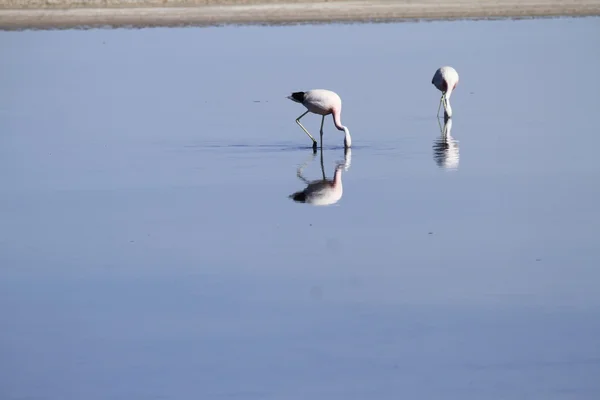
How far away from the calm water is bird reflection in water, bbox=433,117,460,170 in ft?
0.23

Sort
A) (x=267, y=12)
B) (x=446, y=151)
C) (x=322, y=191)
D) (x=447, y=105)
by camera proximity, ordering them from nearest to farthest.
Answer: (x=322, y=191) < (x=446, y=151) < (x=447, y=105) < (x=267, y=12)

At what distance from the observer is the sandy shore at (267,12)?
35906mm

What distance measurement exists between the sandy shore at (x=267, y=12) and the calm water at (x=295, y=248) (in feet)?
51.2

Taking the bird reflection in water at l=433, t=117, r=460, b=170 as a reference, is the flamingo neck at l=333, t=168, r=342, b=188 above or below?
above

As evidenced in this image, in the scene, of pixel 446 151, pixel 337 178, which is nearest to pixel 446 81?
pixel 446 151

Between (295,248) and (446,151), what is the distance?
16.4 feet

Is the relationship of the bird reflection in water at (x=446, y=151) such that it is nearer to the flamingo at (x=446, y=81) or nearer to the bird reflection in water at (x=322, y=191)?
the bird reflection in water at (x=322, y=191)

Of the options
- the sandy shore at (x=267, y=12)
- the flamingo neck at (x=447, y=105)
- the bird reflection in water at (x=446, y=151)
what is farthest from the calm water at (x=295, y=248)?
the sandy shore at (x=267, y=12)

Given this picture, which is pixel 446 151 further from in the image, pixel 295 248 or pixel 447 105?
pixel 295 248

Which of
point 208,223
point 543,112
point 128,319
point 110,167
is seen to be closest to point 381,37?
point 543,112

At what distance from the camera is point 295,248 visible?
31.3ft

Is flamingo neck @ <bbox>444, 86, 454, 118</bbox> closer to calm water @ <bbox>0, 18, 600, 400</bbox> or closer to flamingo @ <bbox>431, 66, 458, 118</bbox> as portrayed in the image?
flamingo @ <bbox>431, 66, 458, 118</bbox>

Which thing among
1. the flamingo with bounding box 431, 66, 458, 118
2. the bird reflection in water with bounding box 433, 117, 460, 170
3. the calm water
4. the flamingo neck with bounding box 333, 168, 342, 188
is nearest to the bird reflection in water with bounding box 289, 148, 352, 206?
the flamingo neck with bounding box 333, 168, 342, 188

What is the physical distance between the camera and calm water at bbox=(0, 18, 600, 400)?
682cm
